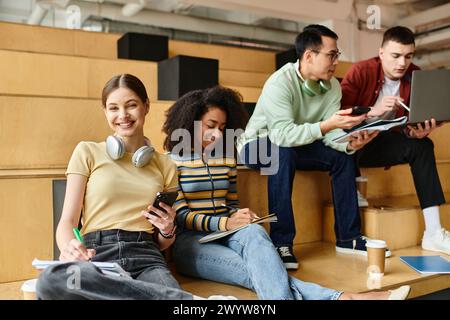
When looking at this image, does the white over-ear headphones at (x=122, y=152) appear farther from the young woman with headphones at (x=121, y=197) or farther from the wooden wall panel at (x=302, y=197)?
the wooden wall panel at (x=302, y=197)

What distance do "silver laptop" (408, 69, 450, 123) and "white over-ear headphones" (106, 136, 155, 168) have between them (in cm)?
110

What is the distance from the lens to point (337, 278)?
1602 millimetres

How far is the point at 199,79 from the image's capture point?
3.34 meters

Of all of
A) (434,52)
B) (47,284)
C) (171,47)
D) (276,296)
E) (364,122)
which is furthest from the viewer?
(434,52)

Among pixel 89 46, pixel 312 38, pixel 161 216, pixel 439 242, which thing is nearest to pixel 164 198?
pixel 161 216

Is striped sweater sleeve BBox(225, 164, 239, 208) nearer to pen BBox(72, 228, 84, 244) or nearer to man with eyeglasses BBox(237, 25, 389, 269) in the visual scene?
man with eyeglasses BBox(237, 25, 389, 269)

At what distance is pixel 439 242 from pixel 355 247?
381 millimetres

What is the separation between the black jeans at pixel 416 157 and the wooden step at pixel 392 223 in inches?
4.8

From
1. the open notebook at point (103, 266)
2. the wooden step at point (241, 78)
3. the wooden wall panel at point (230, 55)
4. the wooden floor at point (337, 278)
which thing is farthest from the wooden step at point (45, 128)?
the wooden wall panel at point (230, 55)

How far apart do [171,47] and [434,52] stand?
3584 mm

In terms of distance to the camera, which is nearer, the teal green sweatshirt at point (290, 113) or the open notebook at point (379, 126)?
the open notebook at point (379, 126)

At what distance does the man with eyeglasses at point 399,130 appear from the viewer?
6.52 ft
